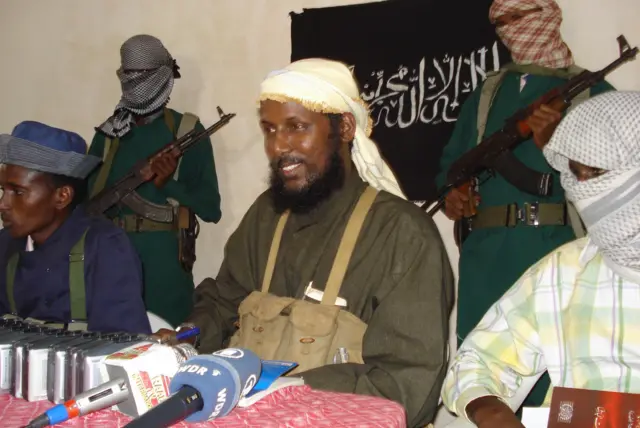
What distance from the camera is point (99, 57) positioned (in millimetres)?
4645

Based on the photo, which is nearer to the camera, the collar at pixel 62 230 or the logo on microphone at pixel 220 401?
the logo on microphone at pixel 220 401

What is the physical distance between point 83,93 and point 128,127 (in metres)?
1.01

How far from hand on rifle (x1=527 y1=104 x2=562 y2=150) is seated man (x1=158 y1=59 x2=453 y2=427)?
907 mm

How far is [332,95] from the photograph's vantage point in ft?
7.07

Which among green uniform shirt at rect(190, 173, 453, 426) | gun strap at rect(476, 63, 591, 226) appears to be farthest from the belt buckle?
green uniform shirt at rect(190, 173, 453, 426)

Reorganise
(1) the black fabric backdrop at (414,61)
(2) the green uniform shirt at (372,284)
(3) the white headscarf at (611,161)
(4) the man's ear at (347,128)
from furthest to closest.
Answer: (1) the black fabric backdrop at (414,61) < (4) the man's ear at (347,128) < (2) the green uniform shirt at (372,284) < (3) the white headscarf at (611,161)

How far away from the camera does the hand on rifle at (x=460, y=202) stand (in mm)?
3164

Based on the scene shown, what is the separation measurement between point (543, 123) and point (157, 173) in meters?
2.00

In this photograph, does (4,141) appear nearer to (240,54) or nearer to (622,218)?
(622,218)

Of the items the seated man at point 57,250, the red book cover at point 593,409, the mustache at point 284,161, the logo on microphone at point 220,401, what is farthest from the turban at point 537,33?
the logo on microphone at point 220,401

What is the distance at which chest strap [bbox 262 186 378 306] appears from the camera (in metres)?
1.88

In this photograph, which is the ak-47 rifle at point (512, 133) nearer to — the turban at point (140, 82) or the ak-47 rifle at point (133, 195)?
the ak-47 rifle at point (133, 195)

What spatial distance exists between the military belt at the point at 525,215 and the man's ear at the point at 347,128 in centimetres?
107

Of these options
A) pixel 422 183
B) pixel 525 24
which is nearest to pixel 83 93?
pixel 422 183
